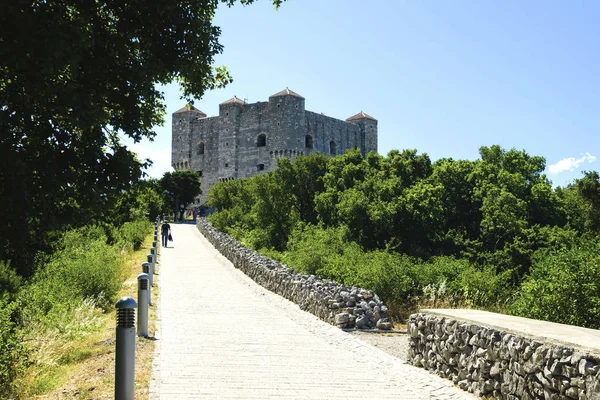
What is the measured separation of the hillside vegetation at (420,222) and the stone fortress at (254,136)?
132 ft

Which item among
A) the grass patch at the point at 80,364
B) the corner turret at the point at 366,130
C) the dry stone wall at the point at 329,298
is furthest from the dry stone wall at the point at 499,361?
the corner turret at the point at 366,130

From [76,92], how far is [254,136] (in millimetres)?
74725

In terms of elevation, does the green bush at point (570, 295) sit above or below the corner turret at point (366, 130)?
below

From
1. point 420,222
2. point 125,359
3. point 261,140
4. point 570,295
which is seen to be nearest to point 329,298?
point 570,295

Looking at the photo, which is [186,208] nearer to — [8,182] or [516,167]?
[516,167]

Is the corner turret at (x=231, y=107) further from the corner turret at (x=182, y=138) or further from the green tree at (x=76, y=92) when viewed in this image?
the green tree at (x=76, y=92)

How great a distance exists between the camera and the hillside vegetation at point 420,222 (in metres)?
15.6

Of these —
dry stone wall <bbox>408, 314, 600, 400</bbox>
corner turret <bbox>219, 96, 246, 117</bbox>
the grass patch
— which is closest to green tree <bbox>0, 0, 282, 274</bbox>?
the grass patch

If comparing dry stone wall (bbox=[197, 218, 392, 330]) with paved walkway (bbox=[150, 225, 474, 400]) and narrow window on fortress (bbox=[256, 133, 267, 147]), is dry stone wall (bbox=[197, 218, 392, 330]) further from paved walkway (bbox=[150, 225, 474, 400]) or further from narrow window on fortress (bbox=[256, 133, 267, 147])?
narrow window on fortress (bbox=[256, 133, 267, 147])

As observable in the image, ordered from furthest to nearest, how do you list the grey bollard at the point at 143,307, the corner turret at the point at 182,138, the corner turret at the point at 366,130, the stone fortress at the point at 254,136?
the corner turret at the point at 182,138, the corner turret at the point at 366,130, the stone fortress at the point at 254,136, the grey bollard at the point at 143,307

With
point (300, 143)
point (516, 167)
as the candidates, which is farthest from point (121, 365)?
point (300, 143)

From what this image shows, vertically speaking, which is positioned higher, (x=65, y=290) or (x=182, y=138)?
(x=182, y=138)

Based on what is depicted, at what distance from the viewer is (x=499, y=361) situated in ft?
20.1

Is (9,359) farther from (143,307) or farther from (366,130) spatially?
(366,130)
